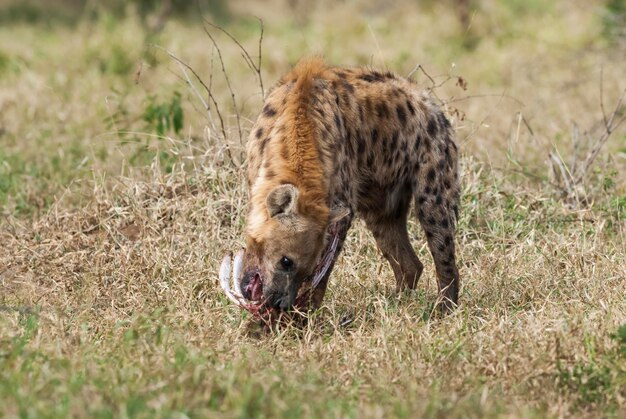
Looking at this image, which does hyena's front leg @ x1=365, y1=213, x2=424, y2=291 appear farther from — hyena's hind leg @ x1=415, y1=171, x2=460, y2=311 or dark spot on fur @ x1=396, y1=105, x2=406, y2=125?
dark spot on fur @ x1=396, y1=105, x2=406, y2=125

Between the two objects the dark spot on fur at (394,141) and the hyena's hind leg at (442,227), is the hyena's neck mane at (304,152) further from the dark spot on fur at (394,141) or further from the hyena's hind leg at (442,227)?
the hyena's hind leg at (442,227)

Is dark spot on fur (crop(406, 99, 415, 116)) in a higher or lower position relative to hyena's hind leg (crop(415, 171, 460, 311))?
higher

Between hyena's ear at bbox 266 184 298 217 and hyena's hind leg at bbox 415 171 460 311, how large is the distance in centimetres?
122

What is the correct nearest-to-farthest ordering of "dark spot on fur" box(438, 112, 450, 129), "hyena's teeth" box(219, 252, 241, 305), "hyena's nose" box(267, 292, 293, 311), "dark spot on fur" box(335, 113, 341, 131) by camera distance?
"hyena's nose" box(267, 292, 293, 311)
"hyena's teeth" box(219, 252, 241, 305)
"dark spot on fur" box(335, 113, 341, 131)
"dark spot on fur" box(438, 112, 450, 129)

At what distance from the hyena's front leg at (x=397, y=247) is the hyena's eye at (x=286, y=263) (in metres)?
1.23

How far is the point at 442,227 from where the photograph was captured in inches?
228

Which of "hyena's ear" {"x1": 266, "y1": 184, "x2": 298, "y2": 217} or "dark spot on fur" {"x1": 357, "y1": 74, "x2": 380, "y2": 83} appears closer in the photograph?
"hyena's ear" {"x1": 266, "y1": 184, "x2": 298, "y2": 217}

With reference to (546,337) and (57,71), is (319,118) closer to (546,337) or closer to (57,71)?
(546,337)

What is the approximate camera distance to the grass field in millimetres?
4168

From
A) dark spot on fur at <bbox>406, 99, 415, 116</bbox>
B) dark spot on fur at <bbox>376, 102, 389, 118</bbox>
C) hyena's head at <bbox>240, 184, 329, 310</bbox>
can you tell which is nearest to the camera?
hyena's head at <bbox>240, 184, 329, 310</bbox>

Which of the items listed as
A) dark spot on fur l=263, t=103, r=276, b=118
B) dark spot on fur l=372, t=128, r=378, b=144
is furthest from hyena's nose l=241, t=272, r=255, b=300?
dark spot on fur l=372, t=128, r=378, b=144

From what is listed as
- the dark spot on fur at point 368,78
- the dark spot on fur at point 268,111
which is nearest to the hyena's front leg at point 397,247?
the dark spot on fur at point 368,78

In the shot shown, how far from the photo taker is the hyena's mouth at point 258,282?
193 inches

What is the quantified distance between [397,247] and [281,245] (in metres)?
1.36
